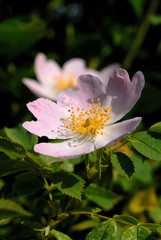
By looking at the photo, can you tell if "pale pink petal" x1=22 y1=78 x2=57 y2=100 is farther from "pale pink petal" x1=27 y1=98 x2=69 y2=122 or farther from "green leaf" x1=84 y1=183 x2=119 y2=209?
"green leaf" x1=84 y1=183 x2=119 y2=209

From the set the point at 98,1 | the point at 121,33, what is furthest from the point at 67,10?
the point at 121,33

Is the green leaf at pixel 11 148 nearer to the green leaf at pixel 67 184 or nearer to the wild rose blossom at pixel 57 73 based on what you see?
the green leaf at pixel 67 184

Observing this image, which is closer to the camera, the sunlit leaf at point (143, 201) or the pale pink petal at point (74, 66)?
the sunlit leaf at point (143, 201)

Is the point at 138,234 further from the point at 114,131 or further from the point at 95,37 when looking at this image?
the point at 95,37

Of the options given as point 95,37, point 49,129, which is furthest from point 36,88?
point 49,129

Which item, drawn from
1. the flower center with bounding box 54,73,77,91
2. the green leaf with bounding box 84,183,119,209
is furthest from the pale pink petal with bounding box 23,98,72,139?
the flower center with bounding box 54,73,77,91

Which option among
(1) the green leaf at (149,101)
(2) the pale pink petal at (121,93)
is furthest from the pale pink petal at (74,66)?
(2) the pale pink petal at (121,93)

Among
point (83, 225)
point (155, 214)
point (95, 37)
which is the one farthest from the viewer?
point (95, 37)
